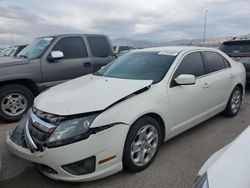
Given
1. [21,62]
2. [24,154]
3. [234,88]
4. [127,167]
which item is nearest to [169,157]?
[127,167]

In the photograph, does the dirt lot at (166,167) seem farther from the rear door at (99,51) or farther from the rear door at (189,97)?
the rear door at (99,51)

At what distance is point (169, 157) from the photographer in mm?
3648

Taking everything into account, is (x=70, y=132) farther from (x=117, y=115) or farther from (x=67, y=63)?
(x=67, y=63)

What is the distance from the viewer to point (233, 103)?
5332 mm

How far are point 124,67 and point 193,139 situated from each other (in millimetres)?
1602

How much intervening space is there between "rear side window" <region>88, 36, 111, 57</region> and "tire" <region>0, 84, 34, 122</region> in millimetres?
1900

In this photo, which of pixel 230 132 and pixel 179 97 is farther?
pixel 230 132

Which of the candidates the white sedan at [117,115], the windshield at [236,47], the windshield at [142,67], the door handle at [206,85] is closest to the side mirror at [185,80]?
the white sedan at [117,115]

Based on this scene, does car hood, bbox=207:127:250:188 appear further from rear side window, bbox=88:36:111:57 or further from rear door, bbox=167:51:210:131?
rear side window, bbox=88:36:111:57

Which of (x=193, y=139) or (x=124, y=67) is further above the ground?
(x=124, y=67)

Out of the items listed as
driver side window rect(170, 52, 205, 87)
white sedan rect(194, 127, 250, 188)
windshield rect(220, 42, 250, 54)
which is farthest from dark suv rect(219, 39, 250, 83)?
white sedan rect(194, 127, 250, 188)

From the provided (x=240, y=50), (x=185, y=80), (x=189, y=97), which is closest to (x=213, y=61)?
(x=189, y=97)

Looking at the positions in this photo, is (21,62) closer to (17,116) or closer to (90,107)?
(17,116)

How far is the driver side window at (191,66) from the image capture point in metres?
A: 3.92
